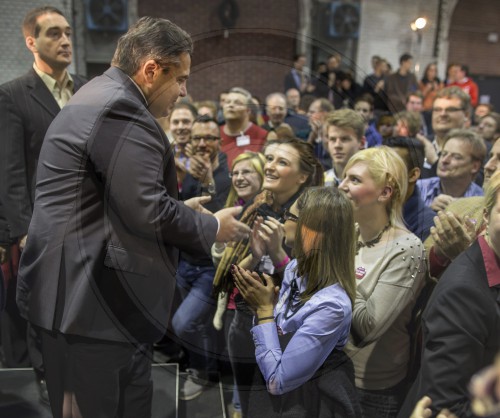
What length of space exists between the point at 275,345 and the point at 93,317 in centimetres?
43

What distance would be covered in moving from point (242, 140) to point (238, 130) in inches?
6.3

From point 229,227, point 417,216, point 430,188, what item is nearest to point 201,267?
point 229,227

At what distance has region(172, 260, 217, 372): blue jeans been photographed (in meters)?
1.33

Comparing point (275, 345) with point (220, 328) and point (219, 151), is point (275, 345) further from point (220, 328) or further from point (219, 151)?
point (219, 151)

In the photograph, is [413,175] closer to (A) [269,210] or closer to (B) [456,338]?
(A) [269,210]

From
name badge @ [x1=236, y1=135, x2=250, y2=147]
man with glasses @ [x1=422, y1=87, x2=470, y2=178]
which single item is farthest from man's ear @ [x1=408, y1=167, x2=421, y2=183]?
man with glasses @ [x1=422, y1=87, x2=470, y2=178]

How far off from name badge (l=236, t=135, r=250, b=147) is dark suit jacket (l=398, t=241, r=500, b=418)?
0.68 meters

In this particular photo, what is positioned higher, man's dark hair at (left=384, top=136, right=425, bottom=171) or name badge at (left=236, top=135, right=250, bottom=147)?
name badge at (left=236, top=135, right=250, bottom=147)

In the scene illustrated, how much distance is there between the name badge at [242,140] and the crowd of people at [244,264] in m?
0.03

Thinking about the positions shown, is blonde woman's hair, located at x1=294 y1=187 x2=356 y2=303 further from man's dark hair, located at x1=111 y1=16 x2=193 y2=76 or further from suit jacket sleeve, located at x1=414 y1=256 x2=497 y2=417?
man's dark hair, located at x1=111 y1=16 x2=193 y2=76

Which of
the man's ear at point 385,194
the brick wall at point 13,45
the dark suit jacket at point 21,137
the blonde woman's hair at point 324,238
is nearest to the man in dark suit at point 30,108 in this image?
the dark suit jacket at point 21,137

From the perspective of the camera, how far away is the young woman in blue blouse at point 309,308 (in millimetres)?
994

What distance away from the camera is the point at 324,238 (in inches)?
39.6

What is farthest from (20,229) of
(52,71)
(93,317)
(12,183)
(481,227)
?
(481,227)
